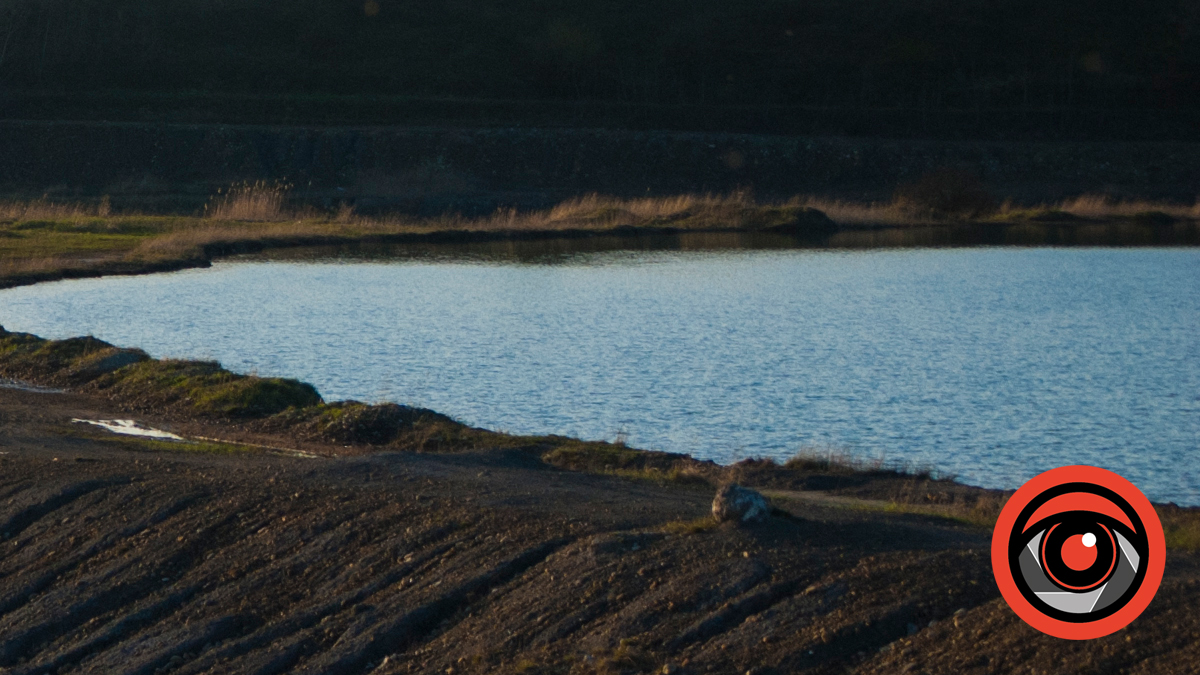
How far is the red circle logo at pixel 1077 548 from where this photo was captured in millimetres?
4512

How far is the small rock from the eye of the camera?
841 centimetres

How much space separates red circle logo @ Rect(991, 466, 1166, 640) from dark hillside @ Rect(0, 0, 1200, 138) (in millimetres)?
77131

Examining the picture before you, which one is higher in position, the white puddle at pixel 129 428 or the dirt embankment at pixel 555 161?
the dirt embankment at pixel 555 161

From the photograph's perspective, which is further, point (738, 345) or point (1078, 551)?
point (738, 345)

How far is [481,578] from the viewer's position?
8398 millimetres

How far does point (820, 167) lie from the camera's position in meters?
74.3

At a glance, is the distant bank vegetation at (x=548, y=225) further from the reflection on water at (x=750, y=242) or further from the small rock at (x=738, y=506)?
the small rock at (x=738, y=506)

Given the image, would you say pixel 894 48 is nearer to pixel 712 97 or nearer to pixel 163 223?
pixel 712 97

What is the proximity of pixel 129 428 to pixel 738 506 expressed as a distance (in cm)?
919

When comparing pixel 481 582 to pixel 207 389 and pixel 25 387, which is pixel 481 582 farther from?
pixel 25 387

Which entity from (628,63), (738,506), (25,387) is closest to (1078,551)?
(738,506)

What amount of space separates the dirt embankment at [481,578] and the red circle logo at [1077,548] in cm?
180

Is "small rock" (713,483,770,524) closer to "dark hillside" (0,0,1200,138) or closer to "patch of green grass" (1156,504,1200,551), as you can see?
"patch of green grass" (1156,504,1200,551)

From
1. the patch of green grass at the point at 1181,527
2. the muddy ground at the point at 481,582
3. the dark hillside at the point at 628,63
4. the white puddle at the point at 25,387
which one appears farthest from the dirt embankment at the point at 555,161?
the muddy ground at the point at 481,582
